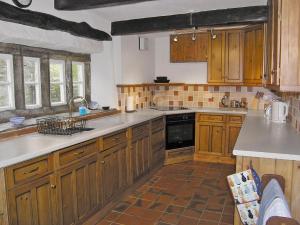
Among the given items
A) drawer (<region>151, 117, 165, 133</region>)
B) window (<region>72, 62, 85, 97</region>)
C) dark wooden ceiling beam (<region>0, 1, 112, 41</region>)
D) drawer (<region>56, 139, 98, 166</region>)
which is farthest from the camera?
drawer (<region>151, 117, 165, 133</region>)

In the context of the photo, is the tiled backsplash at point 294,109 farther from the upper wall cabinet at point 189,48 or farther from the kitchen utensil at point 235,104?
the upper wall cabinet at point 189,48

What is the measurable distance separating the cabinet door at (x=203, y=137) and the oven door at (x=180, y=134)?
0.29 ft

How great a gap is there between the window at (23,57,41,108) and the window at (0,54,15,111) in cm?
20

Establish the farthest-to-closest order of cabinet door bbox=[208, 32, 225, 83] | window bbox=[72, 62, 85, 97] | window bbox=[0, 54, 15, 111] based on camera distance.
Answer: cabinet door bbox=[208, 32, 225, 83] < window bbox=[72, 62, 85, 97] < window bbox=[0, 54, 15, 111]

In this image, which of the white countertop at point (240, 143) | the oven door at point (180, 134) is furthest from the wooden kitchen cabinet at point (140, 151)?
the oven door at point (180, 134)

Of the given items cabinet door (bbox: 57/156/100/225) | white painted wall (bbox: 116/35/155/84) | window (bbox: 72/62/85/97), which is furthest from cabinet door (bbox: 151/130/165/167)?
cabinet door (bbox: 57/156/100/225)

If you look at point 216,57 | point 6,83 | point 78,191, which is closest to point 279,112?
point 216,57

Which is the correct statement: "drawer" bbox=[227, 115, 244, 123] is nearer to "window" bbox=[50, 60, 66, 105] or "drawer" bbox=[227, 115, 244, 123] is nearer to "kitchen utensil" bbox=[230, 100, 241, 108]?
"kitchen utensil" bbox=[230, 100, 241, 108]

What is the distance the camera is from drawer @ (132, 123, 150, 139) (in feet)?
11.8

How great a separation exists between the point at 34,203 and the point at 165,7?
8.65ft

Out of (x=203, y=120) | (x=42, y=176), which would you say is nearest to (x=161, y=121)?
(x=203, y=120)

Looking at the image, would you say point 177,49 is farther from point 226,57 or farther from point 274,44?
point 274,44

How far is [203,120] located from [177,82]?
1.10 meters

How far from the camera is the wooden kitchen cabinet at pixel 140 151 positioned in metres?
3.59
